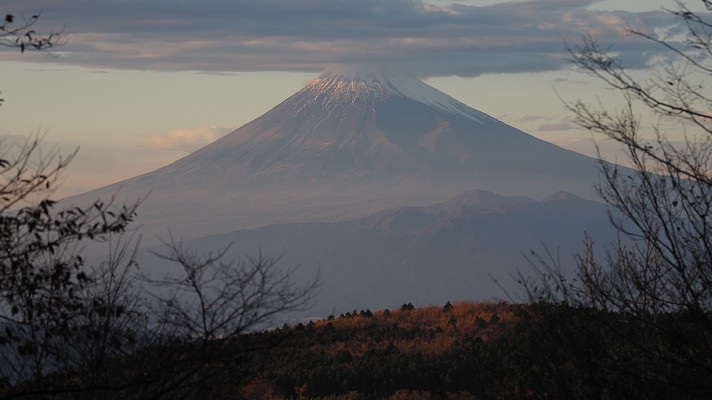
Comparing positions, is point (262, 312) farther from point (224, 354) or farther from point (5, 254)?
point (5, 254)

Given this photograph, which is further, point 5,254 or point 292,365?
point 292,365

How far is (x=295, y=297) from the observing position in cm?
1159

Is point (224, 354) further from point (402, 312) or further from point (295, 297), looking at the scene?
point (402, 312)

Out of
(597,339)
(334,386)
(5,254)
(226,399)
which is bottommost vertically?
(334,386)

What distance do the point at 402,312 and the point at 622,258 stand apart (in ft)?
63.1

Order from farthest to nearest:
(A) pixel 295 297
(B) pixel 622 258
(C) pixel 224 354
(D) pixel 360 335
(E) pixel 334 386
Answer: (D) pixel 360 335 < (E) pixel 334 386 < (B) pixel 622 258 < (A) pixel 295 297 < (C) pixel 224 354

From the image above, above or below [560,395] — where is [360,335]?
below

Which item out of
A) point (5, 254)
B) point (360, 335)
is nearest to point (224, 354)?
point (5, 254)

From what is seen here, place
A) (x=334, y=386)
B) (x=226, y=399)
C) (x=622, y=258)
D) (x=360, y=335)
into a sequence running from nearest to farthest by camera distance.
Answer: (x=226, y=399), (x=622, y=258), (x=334, y=386), (x=360, y=335)

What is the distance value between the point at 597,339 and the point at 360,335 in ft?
65.1

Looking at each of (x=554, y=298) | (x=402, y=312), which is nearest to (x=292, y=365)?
(x=402, y=312)

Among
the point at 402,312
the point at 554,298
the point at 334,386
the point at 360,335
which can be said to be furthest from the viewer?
the point at 402,312

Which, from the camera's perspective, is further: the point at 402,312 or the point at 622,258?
the point at 402,312

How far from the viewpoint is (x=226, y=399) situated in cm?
1415
